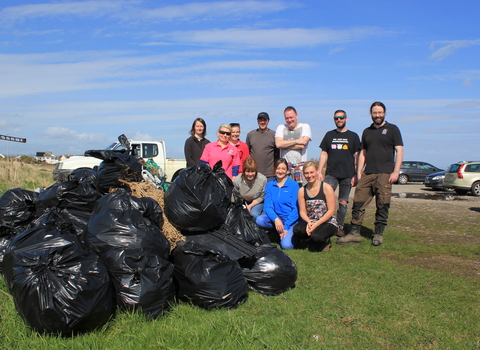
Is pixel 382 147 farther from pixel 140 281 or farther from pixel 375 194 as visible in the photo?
pixel 140 281

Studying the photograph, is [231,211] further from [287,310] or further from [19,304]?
[19,304]

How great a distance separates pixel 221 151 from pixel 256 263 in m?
2.69

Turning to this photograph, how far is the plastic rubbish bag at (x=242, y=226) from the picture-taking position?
438 centimetres

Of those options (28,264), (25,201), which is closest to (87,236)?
(28,264)

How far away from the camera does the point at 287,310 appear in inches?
132

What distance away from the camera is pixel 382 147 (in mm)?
5980

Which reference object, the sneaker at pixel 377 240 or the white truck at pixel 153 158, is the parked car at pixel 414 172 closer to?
the white truck at pixel 153 158

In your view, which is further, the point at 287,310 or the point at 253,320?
the point at 287,310

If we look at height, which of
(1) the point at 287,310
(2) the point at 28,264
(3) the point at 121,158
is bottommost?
(1) the point at 287,310

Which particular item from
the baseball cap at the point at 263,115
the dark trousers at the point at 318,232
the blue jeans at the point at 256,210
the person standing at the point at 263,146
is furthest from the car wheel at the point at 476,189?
the blue jeans at the point at 256,210

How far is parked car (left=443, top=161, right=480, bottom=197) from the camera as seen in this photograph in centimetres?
1641

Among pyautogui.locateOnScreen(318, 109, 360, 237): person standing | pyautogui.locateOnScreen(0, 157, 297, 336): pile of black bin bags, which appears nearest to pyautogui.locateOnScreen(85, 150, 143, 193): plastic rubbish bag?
pyautogui.locateOnScreen(0, 157, 297, 336): pile of black bin bags

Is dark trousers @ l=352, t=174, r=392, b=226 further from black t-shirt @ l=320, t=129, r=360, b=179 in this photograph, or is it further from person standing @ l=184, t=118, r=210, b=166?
person standing @ l=184, t=118, r=210, b=166

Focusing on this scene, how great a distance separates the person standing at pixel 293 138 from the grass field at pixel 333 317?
1968 millimetres
